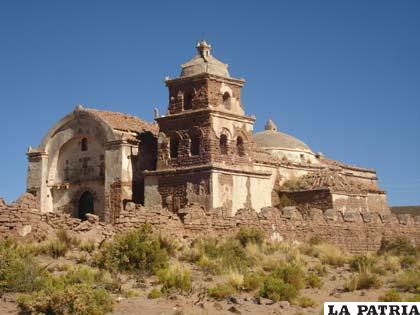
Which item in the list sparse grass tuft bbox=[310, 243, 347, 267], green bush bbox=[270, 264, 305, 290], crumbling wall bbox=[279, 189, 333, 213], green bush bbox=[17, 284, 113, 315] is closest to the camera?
green bush bbox=[17, 284, 113, 315]

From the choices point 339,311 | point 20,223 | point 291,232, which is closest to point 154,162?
point 291,232

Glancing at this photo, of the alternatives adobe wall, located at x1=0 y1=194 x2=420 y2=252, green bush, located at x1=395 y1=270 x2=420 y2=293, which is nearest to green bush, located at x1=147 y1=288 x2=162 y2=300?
adobe wall, located at x1=0 y1=194 x2=420 y2=252

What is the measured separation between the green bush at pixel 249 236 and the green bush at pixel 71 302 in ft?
27.8

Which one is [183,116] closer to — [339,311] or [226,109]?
[226,109]

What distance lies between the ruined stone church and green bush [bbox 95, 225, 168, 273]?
1019cm

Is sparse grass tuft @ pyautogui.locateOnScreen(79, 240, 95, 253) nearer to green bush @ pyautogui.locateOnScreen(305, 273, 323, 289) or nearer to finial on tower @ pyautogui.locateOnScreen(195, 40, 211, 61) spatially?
green bush @ pyautogui.locateOnScreen(305, 273, 323, 289)

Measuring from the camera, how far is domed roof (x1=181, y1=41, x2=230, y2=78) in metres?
30.8

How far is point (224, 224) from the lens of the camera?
888 inches

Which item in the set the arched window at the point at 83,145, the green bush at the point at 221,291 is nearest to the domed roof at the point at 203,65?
the arched window at the point at 83,145

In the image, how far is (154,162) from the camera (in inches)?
1271

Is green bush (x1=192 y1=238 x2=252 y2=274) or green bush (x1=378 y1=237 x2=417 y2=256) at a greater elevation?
green bush (x1=378 y1=237 x2=417 y2=256)

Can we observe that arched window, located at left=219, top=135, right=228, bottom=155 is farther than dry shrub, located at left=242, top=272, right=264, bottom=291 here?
Yes

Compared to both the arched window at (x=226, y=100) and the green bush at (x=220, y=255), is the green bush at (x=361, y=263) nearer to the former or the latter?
the green bush at (x=220, y=255)

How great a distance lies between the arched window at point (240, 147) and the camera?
3091 cm
